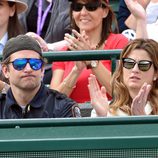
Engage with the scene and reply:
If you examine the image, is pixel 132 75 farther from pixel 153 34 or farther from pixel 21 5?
pixel 21 5

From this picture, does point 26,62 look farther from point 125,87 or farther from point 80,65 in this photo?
point 80,65

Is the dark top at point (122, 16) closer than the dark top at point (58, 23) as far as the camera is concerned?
No

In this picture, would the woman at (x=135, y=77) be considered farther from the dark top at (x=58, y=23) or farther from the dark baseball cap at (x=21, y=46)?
the dark top at (x=58, y=23)

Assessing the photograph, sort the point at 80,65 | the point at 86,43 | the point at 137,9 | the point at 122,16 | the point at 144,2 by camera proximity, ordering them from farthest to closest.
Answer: the point at 122,16 → the point at 144,2 → the point at 137,9 → the point at 80,65 → the point at 86,43

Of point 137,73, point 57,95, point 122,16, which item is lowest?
point 57,95

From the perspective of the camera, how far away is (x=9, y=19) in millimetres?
6648

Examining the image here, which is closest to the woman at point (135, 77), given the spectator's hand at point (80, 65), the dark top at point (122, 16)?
the spectator's hand at point (80, 65)

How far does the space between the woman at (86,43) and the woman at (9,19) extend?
55cm

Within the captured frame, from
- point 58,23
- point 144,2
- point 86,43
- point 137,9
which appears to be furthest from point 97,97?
point 58,23

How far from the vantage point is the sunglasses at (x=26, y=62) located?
503cm

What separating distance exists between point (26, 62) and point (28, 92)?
0.67 ft

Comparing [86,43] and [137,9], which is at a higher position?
[137,9]

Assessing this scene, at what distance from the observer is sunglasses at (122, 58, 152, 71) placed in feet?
16.7

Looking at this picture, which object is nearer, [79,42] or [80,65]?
[79,42]
